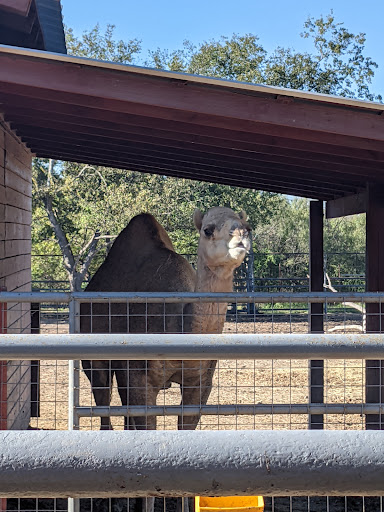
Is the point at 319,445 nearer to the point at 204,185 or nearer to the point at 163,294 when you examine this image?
the point at 163,294

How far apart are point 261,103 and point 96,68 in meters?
1.11

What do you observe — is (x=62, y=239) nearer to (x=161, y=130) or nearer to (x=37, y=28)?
(x=37, y=28)

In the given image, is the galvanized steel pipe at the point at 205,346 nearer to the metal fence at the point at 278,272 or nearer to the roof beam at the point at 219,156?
the roof beam at the point at 219,156

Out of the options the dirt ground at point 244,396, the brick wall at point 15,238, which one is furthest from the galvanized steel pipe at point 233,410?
the dirt ground at point 244,396

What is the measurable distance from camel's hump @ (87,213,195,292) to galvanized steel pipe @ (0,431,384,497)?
5.48 meters

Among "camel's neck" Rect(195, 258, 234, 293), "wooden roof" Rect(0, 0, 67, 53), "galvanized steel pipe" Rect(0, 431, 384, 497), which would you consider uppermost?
"wooden roof" Rect(0, 0, 67, 53)

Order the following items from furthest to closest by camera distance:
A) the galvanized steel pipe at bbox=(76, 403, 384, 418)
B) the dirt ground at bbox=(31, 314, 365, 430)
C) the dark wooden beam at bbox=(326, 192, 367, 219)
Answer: the dirt ground at bbox=(31, 314, 365, 430)
the dark wooden beam at bbox=(326, 192, 367, 219)
the galvanized steel pipe at bbox=(76, 403, 384, 418)

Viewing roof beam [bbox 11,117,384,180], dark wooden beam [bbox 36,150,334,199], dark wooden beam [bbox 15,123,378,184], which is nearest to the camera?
roof beam [bbox 11,117,384,180]

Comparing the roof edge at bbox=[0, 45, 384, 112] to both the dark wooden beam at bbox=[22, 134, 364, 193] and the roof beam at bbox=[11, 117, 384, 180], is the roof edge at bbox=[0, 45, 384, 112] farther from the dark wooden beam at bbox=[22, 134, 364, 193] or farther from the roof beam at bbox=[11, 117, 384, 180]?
the dark wooden beam at bbox=[22, 134, 364, 193]

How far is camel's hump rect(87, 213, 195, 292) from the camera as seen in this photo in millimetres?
6648

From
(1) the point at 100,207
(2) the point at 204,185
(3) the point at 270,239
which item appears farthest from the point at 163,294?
(3) the point at 270,239

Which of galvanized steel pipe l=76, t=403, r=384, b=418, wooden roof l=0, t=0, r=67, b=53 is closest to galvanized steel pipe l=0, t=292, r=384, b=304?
galvanized steel pipe l=76, t=403, r=384, b=418

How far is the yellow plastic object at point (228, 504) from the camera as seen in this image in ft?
14.6

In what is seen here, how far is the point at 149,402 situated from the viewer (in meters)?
6.09
